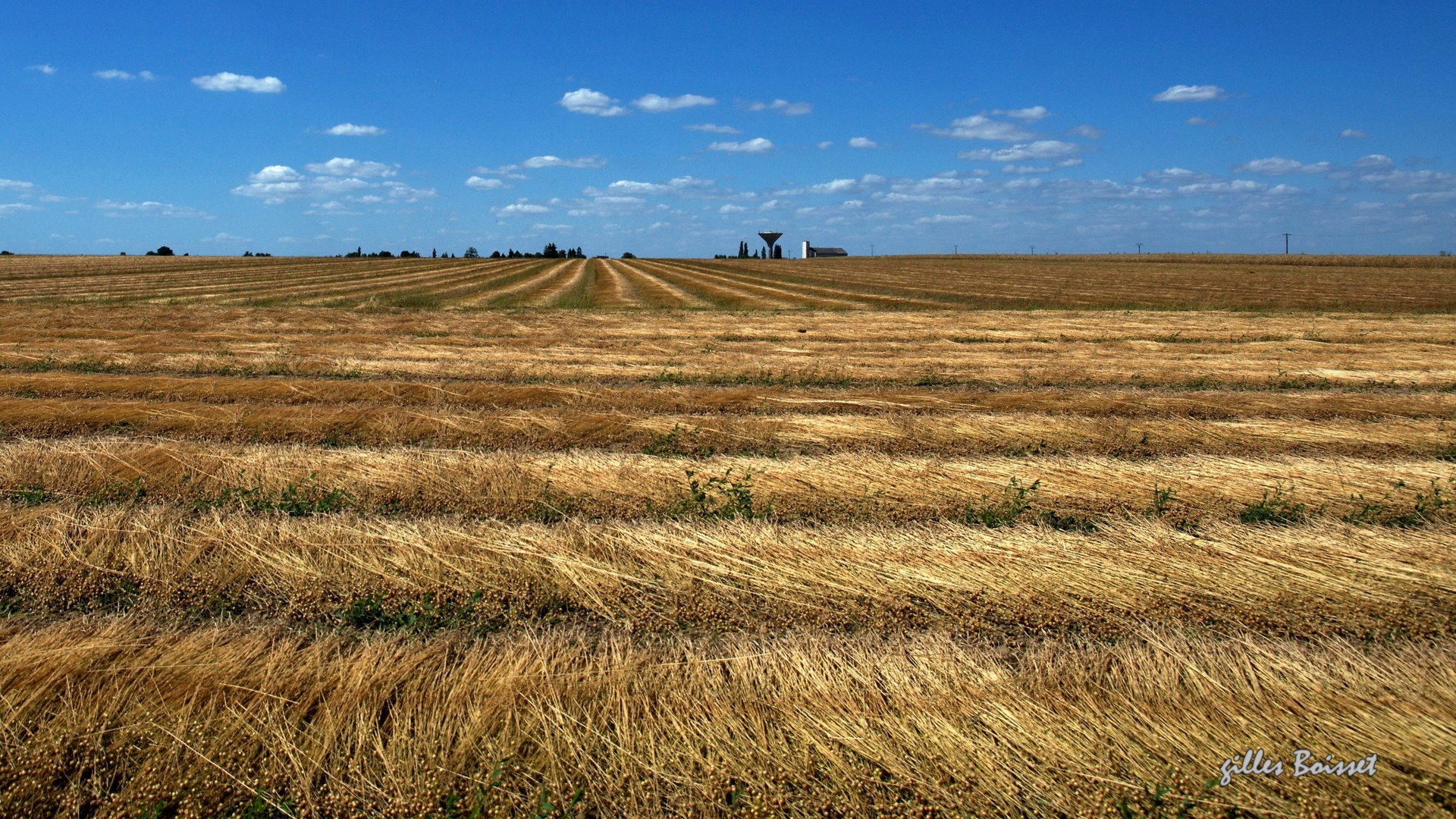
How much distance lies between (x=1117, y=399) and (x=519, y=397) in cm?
876

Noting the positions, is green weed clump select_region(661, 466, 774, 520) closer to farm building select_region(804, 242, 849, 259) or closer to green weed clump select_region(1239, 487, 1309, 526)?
green weed clump select_region(1239, 487, 1309, 526)

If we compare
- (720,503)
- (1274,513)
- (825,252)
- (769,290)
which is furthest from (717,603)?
(825,252)

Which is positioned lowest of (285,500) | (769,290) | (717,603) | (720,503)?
(717,603)

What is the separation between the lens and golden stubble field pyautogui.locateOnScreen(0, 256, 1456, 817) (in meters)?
3.15

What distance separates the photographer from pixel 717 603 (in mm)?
4633

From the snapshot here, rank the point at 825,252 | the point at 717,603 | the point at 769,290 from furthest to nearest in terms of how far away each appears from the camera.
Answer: the point at 825,252
the point at 769,290
the point at 717,603

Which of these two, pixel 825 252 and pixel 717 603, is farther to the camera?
pixel 825 252

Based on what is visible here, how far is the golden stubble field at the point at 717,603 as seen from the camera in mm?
3152

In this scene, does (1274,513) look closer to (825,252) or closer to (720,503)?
(720,503)

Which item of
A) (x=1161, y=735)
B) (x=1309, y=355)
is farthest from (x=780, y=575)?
(x=1309, y=355)

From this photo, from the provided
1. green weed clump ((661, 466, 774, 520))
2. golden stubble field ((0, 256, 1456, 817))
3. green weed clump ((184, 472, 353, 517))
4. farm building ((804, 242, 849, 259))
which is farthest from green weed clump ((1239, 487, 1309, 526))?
farm building ((804, 242, 849, 259))

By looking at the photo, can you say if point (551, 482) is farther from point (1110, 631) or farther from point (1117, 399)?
point (1117, 399)

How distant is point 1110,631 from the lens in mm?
4352

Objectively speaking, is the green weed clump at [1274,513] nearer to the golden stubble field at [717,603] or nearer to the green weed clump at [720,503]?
the golden stubble field at [717,603]
